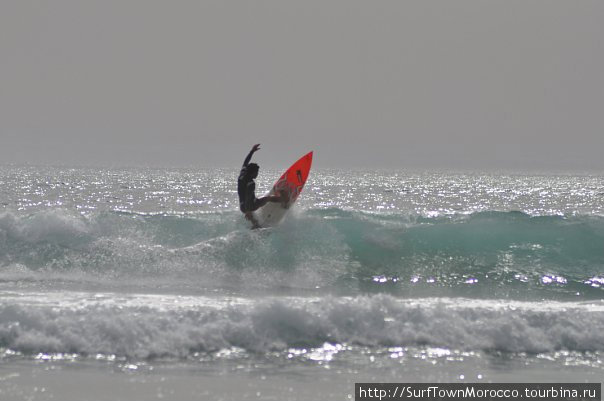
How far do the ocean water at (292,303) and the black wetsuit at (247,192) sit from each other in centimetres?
66

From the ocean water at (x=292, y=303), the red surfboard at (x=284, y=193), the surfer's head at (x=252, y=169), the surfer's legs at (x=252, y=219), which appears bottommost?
the ocean water at (x=292, y=303)

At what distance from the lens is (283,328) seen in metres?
8.40

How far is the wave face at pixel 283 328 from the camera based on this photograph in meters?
7.84

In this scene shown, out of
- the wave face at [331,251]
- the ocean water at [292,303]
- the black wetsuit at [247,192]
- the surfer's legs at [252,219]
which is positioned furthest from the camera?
the surfer's legs at [252,219]

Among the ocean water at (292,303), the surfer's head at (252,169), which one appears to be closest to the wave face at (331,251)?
the ocean water at (292,303)

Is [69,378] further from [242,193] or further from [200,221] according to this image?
[200,221]

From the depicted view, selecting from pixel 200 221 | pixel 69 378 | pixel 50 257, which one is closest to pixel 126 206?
pixel 200 221

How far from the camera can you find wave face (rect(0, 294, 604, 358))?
7.84 meters

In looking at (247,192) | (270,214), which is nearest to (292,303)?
(247,192)

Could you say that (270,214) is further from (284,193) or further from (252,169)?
(252,169)

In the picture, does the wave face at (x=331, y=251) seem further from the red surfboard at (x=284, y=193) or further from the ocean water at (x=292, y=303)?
the red surfboard at (x=284, y=193)

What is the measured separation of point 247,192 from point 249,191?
0.05 meters

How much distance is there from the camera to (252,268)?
1295 cm

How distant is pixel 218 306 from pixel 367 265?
16.0 ft
